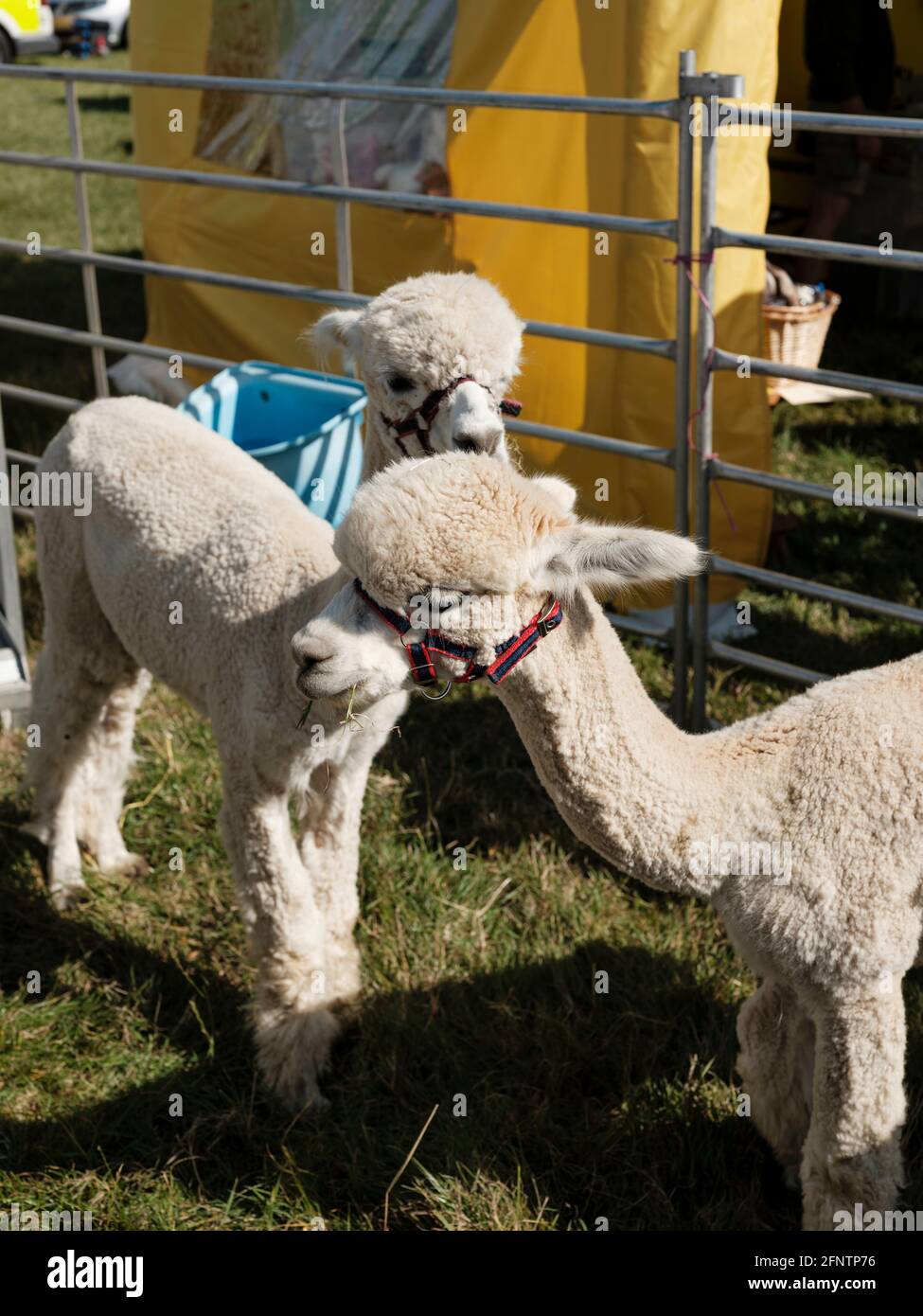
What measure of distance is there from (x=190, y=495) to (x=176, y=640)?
0.33m

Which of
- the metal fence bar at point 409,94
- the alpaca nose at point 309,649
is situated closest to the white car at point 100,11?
the metal fence bar at point 409,94

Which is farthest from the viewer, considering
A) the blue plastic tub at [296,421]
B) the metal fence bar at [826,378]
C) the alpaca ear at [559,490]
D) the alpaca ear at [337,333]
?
the blue plastic tub at [296,421]

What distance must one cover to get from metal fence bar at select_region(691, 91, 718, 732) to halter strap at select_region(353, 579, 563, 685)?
1.32 metres

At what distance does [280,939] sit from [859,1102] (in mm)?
1214

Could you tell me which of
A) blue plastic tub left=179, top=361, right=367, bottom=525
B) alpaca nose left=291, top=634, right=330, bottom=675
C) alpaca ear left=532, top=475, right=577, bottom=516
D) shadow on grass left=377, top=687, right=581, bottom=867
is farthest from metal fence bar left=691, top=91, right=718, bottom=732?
alpaca nose left=291, top=634, right=330, bottom=675

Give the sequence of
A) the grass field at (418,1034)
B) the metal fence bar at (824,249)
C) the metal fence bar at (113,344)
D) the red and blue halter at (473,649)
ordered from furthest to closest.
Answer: the metal fence bar at (113,344) → the metal fence bar at (824,249) → the grass field at (418,1034) → the red and blue halter at (473,649)

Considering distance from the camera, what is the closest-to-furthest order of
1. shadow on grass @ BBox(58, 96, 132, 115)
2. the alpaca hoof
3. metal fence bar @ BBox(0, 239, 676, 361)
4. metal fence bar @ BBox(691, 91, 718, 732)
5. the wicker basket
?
the alpaca hoof < metal fence bar @ BBox(691, 91, 718, 732) < metal fence bar @ BBox(0, 239, 676, 361) < the wicker basket < shadow on grass @ BBox(58, 96, 132, 115)

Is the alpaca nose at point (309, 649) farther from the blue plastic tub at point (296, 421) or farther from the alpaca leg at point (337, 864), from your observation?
the blue plastic tub at point (296, 421)

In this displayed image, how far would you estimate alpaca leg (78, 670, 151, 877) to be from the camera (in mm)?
3484

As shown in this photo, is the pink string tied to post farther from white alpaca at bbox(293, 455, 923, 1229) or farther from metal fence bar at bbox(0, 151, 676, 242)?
white alpaca at bbox(293, 455, 923, 1229)

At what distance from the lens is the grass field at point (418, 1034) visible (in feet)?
8.38

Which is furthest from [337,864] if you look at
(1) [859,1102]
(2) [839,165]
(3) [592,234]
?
(2) [839,165]

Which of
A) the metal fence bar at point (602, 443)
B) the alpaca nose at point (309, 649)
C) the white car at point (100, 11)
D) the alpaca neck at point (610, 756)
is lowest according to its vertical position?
the alpaca neck at point (610, 756)

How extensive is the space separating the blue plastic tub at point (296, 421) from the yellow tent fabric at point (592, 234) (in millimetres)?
928
